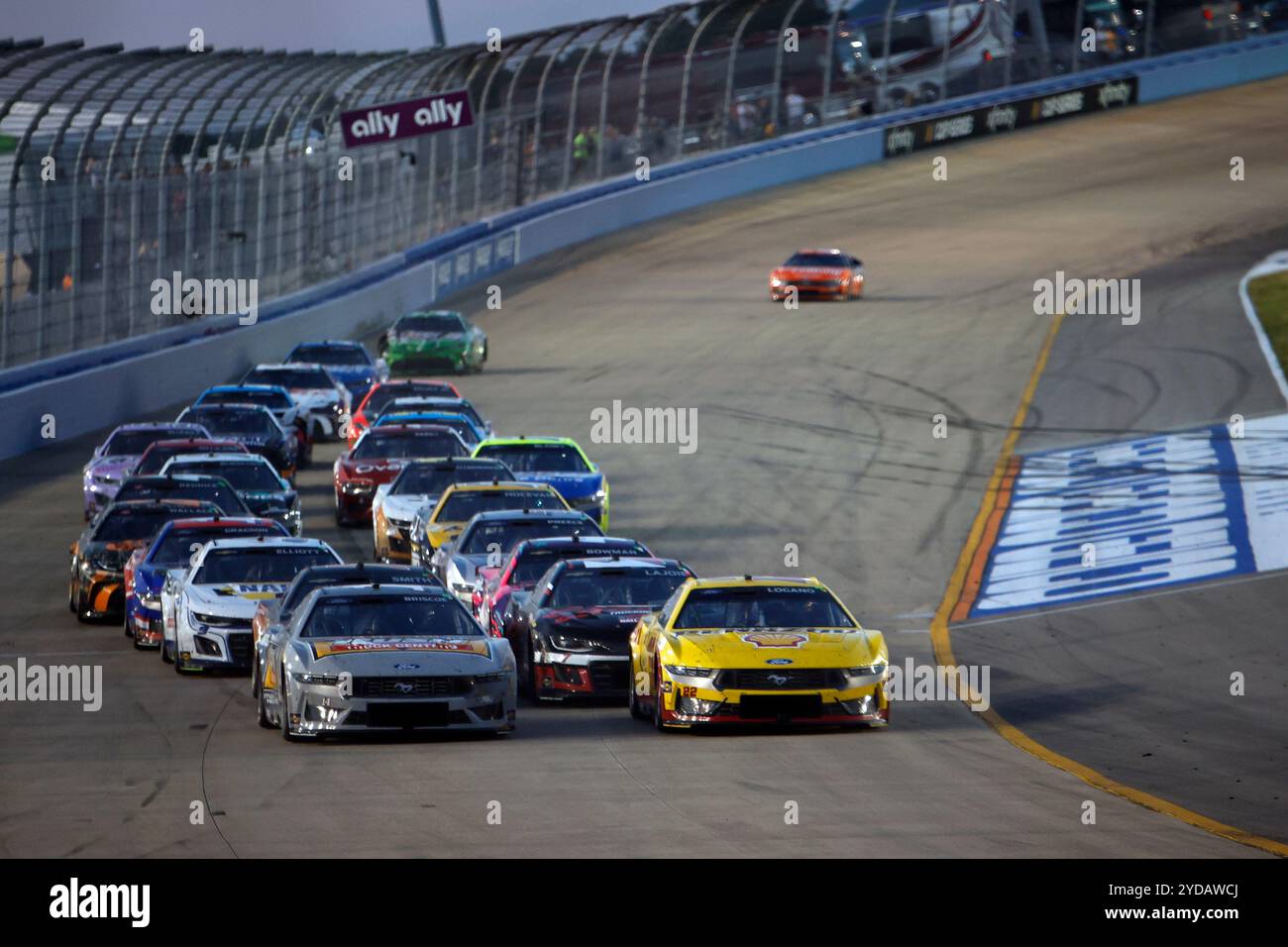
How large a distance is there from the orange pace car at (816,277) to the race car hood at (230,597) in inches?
1148

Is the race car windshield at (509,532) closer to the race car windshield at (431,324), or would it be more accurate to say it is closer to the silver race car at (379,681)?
the silver race car at (379,681)

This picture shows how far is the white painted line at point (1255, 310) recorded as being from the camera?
35.3m

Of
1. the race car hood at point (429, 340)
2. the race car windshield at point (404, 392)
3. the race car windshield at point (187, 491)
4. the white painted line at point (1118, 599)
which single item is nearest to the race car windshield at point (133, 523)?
the race car windshield at point (187, 491)

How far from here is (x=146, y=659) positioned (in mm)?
19047

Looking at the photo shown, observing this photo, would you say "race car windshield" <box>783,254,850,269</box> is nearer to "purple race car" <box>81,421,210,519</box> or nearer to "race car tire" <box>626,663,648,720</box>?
"purple race car" <box>81,421,210,519</box>

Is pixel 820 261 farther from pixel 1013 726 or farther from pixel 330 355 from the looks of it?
pixel 1013 726

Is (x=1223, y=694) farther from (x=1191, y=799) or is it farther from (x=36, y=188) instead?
(x=36, y=188)

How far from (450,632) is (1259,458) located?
16.2m

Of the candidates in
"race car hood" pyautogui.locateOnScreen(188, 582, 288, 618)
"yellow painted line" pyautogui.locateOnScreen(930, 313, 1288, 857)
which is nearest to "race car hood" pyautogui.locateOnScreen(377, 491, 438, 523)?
"race car hood" pyautogui.locateOnScreen(188, 582, 288, 618)

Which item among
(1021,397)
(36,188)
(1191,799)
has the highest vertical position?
(36,188)

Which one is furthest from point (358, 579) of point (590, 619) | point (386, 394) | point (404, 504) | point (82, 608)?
point (386, 394)

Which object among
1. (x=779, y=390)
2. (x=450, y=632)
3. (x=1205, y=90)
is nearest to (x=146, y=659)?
(x=450, y=632)

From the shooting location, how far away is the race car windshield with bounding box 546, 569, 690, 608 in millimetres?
17312

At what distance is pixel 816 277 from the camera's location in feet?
153
